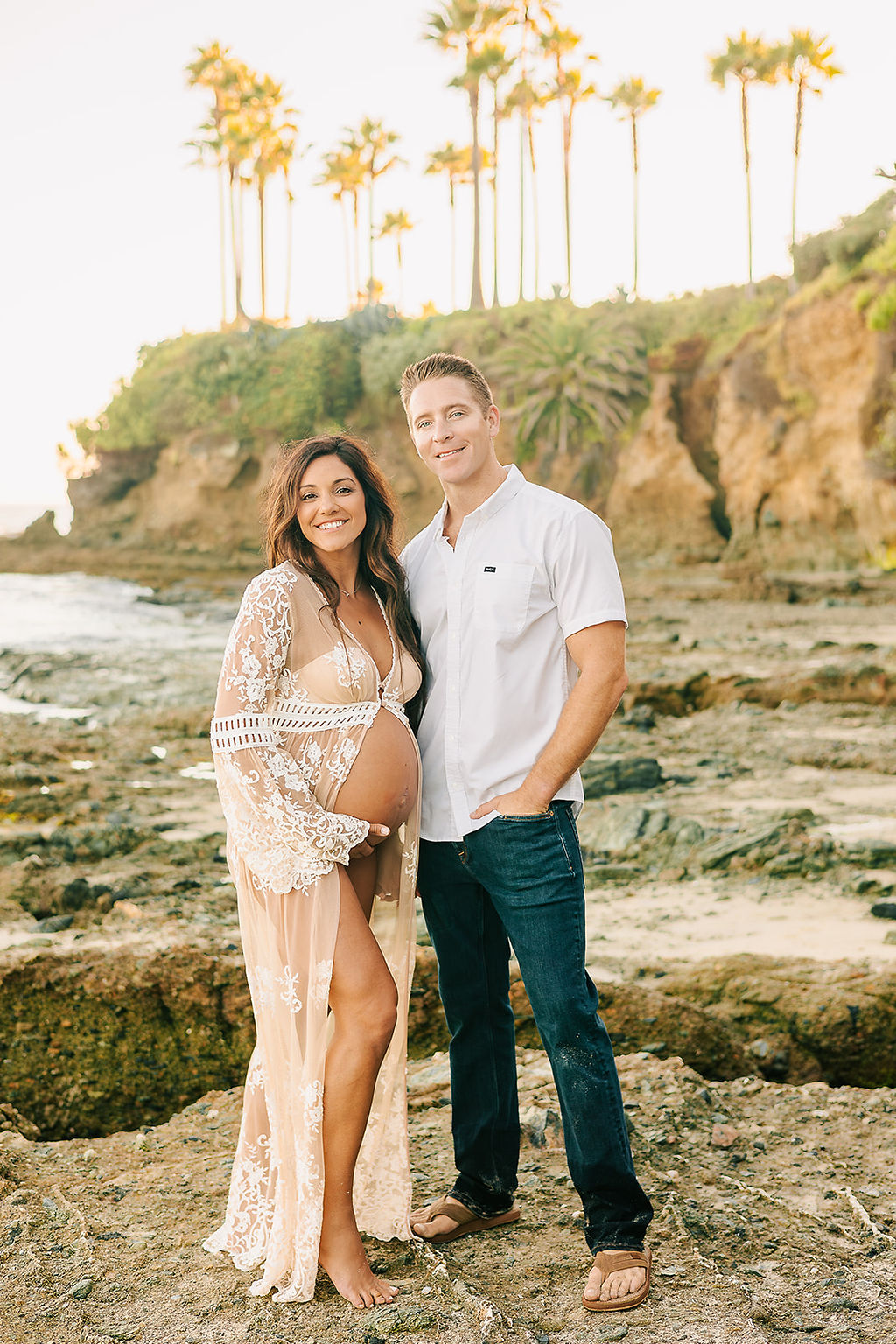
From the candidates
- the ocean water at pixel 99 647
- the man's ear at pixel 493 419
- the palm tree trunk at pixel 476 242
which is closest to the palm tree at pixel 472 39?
the palm tree trunk at pixel 476 242

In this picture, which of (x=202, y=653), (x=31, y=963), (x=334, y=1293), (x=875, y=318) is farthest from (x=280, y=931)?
(x=875, y=318)

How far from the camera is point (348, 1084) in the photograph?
269 cm

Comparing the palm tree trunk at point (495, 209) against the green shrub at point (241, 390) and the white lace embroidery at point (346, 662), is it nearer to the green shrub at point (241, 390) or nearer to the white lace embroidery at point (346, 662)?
the green shrub at point (241, 390)

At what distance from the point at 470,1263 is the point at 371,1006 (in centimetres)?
80

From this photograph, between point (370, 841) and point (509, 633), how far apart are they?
0.65 meters

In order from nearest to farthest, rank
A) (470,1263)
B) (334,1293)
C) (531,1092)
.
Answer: (334,1293) → (470,1263) → (531,1092)

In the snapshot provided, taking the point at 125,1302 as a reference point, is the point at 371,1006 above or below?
above

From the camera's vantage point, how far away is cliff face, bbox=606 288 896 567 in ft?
80.8

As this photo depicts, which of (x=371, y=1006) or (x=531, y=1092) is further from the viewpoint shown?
(x=531, y=1092)

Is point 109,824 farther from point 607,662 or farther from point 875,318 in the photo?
point 875,318

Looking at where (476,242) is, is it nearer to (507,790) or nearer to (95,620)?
(95,620)

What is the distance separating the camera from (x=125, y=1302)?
8.87ft

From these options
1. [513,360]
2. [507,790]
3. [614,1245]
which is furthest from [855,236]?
[614,1245]

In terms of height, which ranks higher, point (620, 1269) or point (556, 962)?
point (556, 962)
